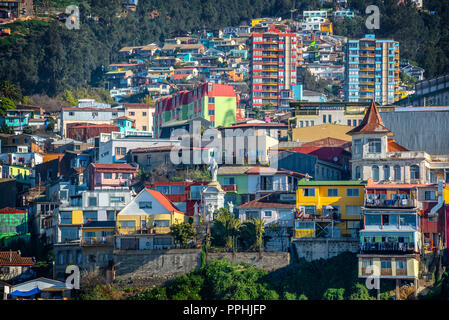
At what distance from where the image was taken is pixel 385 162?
227 feet

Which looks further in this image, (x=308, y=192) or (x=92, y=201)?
(x=92, y=201)

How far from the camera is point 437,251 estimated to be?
60719 millimetres

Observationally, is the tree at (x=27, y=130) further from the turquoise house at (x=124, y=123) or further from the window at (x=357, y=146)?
the window at (x=357, y=146)

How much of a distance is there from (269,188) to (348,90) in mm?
68341

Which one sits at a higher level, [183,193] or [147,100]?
[147,100]

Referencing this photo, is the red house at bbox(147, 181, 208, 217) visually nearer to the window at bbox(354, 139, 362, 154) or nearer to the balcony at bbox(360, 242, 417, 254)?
the window at bbox(354, 139, 362, 154)

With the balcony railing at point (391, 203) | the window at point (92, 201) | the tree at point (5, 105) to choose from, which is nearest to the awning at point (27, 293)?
the window at point (92, 201)

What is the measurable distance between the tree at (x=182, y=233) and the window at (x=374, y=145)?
1462cm

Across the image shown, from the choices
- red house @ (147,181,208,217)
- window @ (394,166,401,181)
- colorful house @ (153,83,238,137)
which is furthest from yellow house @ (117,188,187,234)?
colorful house @ (153,83,238,137)

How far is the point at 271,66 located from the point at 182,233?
237 ft

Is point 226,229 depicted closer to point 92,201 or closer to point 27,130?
point 92,201

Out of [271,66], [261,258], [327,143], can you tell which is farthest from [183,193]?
[271,66]

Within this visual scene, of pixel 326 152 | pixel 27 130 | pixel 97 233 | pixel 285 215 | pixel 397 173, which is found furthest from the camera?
pixel 27 130

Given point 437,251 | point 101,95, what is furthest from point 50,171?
point 101,95
